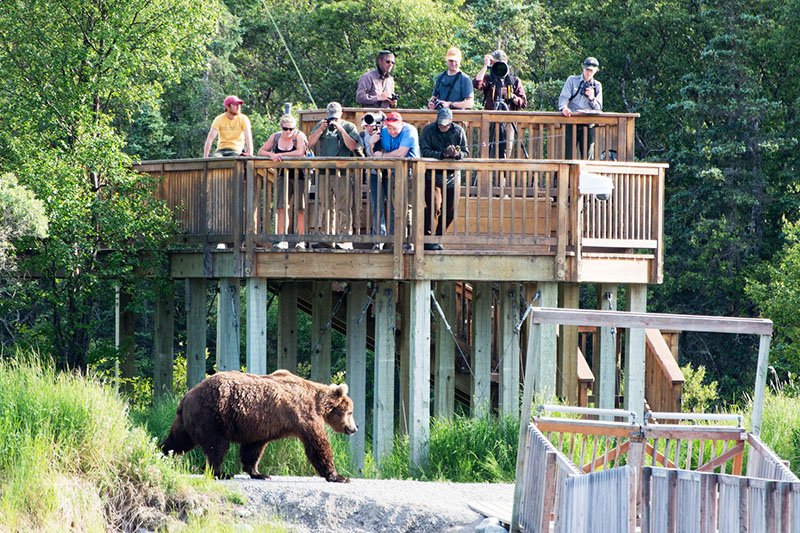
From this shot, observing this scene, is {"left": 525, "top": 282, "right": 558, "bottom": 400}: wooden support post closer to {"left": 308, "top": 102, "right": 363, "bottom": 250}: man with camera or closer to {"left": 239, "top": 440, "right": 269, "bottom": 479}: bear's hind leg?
{"left": 308, "top": 102, "right": 363, "bottom": 250}: man with camera

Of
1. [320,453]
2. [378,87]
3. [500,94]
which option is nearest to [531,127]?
[500,94]

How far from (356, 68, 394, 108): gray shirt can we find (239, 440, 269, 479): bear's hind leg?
6.29m

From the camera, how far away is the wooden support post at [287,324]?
1981 centimetres

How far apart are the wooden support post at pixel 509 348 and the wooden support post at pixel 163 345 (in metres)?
4.12

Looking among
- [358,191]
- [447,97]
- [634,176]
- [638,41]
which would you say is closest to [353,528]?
Answer: [358,191]

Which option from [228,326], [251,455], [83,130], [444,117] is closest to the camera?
[251,455]

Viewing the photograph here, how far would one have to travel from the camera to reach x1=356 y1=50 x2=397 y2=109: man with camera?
1905 cm

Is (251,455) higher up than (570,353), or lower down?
lower down

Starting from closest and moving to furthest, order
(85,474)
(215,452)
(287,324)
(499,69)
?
1. (85,474)
2. (215,452)
3. (499,69)
4. (287,324)

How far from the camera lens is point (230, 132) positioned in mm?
18094

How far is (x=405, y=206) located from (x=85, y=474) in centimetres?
525

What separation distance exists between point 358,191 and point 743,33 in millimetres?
15001

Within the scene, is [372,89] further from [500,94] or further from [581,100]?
[581,100]

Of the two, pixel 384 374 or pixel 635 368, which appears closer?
pixel 635 368
